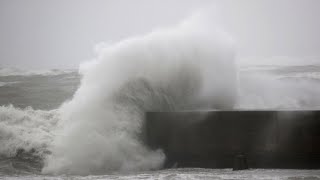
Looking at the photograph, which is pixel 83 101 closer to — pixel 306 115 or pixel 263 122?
pixel 263 122

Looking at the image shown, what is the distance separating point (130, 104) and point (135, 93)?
40 centimetres

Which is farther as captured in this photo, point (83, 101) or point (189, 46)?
point (189, 46)

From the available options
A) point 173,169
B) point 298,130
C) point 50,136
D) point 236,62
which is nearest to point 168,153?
point 173,169

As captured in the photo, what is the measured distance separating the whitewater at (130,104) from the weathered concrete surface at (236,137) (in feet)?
1.31

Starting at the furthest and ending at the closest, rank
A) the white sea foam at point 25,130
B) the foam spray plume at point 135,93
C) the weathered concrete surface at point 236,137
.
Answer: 1. the white sea foam at point 25,130
2. the foam spray plume at point 135,93
3. the weathered concrete surface at point 236,137

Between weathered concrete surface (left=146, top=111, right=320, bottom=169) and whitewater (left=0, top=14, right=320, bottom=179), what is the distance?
0.40 m

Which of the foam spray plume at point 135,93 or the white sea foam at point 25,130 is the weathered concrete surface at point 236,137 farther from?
the white sea foam at point 25,130

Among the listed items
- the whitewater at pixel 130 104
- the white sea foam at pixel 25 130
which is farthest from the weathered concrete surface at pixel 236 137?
the white sea foam at pixel 25 130

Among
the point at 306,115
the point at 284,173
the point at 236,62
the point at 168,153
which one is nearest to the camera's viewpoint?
the point at 284,173

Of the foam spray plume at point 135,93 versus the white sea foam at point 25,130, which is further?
the white sea foam at point 25,130

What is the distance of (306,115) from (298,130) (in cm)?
34

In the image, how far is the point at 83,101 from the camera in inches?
412

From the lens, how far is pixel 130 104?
999 cm

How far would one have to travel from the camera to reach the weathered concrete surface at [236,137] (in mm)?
8469
